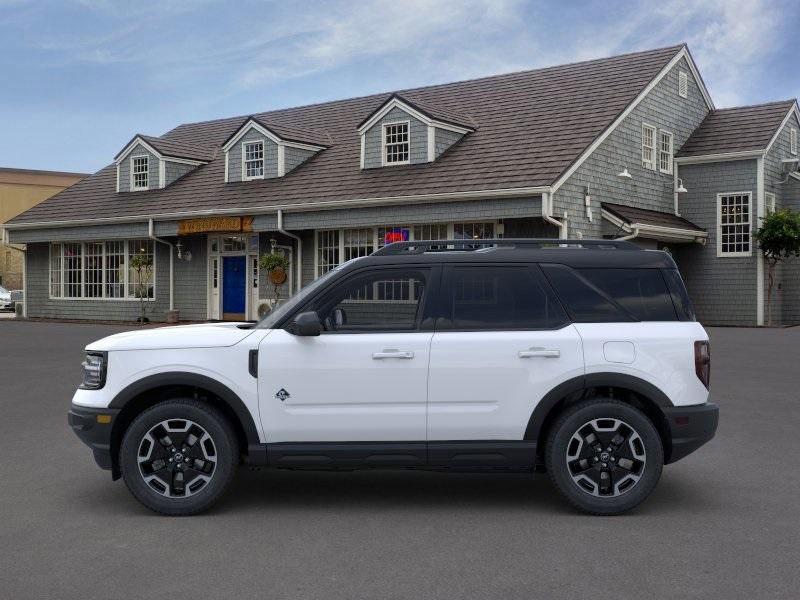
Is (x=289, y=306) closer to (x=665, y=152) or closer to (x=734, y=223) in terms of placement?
(x=734, y=223)

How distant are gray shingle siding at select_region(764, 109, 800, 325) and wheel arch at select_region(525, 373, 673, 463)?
22.2m

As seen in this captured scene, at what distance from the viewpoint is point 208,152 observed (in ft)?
107

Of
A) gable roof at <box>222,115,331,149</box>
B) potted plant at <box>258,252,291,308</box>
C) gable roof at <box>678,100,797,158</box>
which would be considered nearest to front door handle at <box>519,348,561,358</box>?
potted plant at <box>258,252,291,308</box>

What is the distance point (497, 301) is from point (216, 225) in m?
22.5

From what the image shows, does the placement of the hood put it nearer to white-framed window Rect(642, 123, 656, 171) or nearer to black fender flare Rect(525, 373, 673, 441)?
black fender flare Rect(525, 373, 673, 441)

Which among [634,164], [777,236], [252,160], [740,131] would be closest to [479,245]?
[634,164]

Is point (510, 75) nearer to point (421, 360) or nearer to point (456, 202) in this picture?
point (456, 202)

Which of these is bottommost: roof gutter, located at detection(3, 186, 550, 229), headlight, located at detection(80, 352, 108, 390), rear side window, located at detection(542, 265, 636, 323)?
headlight, located at detection(80, 352, 108, 390)

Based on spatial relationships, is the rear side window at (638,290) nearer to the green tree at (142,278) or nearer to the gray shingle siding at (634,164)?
the gray shingle siding at (634,164)

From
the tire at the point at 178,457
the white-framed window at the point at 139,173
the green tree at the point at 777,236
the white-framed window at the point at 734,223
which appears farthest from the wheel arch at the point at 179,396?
the white-framed window at the point at 139,173

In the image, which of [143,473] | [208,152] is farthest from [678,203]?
[143,473]

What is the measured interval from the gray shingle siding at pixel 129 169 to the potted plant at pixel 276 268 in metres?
6.58

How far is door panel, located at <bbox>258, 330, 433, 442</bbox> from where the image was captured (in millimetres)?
5863

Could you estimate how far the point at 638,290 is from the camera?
6109 mm
